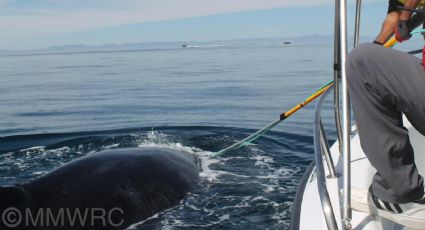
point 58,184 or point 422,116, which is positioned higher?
point 422,116

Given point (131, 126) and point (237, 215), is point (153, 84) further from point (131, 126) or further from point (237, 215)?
point (237, 215)

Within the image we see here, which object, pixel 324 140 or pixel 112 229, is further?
pixel 112 229

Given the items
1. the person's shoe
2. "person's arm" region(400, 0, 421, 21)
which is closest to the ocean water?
the person's shoe

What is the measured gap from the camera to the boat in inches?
103

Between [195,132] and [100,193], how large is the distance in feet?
23.2

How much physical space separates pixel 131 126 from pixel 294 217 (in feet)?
33.3

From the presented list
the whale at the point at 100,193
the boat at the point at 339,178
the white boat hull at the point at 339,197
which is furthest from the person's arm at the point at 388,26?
the whale at the point at 100,193

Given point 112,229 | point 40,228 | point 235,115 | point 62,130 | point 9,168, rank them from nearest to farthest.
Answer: point 40,228 < point 112,229 < point 9,168 < point 62,130 < point 235,115

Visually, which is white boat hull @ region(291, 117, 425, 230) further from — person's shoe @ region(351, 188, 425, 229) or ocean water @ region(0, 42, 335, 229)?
ocean water @ region(0, 42, 335, 229)

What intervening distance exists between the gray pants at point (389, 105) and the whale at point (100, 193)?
124 inches

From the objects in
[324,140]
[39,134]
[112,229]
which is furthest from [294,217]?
[39,134]

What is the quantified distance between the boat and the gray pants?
3.4 inches

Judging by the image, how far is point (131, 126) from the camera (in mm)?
13508

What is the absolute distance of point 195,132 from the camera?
12.2 metres
